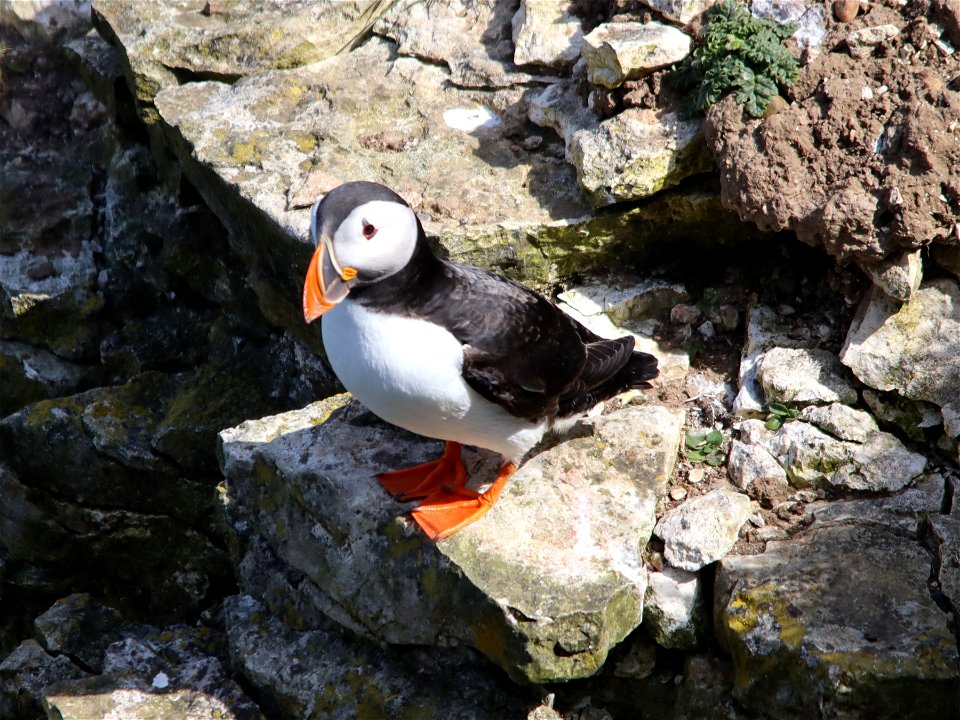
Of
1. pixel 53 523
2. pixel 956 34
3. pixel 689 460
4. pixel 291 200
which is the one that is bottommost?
pixel 53 523

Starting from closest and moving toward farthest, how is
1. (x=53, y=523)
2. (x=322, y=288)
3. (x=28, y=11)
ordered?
(x=322, y=288), (x=53, y=523), (x=28, y=11)

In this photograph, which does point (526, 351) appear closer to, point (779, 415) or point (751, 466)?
point (751, 466)

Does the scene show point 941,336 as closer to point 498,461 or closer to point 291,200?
point 498,461

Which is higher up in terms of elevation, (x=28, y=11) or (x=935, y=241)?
(x=28, y=11)

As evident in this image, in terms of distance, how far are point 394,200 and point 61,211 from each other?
4.45 metres

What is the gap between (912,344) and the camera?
403 cm

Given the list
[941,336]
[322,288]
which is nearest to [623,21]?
[941,336]

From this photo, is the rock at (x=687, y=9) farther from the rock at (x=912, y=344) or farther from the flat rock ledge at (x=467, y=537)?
the flat rock ledge at (x=467, y=537)

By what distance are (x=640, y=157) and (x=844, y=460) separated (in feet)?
5.38

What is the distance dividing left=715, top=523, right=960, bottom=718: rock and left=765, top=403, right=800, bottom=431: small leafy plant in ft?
1.86

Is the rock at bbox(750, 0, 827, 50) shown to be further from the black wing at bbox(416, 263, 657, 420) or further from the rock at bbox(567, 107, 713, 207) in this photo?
the black wing at bbox(416, 263, 657, 420)

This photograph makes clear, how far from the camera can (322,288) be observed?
3086mm

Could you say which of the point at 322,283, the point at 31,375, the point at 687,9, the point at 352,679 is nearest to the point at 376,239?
the point at 322,283

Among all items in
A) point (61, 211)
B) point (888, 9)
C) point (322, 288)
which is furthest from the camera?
point (61, 211)
